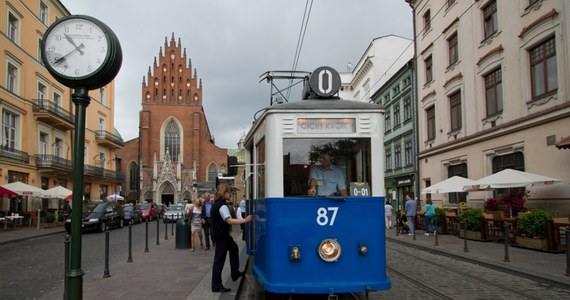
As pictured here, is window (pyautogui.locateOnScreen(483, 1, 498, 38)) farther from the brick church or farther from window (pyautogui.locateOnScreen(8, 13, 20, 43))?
the brick church

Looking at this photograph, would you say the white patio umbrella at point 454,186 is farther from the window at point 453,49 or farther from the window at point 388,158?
the window at point 388,158

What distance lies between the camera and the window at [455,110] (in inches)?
923

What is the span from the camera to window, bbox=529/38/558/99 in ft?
52.4

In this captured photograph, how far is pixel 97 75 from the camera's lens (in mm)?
4121

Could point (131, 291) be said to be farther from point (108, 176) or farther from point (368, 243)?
point (108, 176)

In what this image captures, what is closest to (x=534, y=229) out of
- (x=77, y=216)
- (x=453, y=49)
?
(x=453, y=49)

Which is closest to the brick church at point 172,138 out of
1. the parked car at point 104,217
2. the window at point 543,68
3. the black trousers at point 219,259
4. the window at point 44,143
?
the window at point 44,143

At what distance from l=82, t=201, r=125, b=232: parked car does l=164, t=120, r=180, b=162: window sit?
41265 millimetres

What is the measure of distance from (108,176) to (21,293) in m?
39.5

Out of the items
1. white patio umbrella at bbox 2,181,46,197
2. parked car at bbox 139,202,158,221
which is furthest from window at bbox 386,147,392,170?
white patio umbrella at bbox 2,181,46,197

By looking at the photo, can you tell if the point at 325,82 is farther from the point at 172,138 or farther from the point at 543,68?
the point at 172,138

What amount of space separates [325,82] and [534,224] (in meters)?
9.95

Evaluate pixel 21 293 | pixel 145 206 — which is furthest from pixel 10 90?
pixel 21 293

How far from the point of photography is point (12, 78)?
29984 mm
